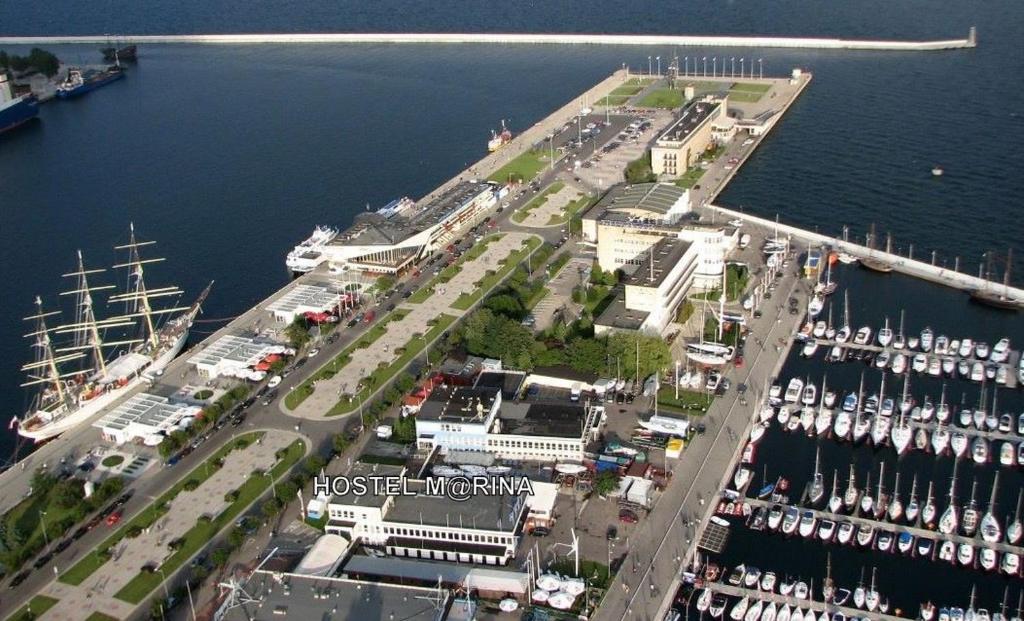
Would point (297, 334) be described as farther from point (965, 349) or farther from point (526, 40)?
point (526, 40)

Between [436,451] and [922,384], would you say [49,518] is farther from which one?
[922,384]

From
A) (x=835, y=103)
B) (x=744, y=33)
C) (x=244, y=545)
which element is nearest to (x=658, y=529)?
(x=244, y=545)

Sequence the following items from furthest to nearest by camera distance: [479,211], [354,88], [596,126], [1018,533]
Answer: [354,88] < [596,126] < [479,211] < [1018,533]

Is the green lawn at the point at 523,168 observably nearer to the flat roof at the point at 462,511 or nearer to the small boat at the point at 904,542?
the flat roof at the point at 462,511

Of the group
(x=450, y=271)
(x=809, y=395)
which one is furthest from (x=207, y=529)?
(x=809, y=395)

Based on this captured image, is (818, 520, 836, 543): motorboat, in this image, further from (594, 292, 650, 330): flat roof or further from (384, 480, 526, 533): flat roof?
(594, 292, 650, 330): flat roof
